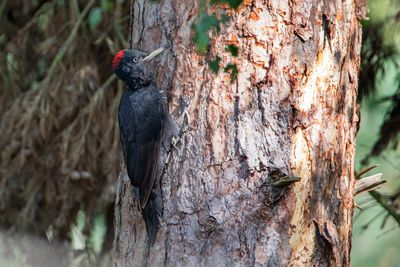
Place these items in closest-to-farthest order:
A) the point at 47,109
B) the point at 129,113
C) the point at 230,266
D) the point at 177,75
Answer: the point at 230,266 → the point at 177,75 → the point at 129,113 → the point at 47,109

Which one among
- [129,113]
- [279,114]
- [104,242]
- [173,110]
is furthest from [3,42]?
[279,114]

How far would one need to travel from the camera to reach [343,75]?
150 inches

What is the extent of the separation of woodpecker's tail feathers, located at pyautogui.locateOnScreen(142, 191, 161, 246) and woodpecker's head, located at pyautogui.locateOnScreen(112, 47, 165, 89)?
28.0 inches

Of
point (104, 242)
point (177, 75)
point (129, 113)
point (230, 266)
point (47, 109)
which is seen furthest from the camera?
point (104, 242)

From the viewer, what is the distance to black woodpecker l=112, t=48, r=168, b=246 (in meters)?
3.74

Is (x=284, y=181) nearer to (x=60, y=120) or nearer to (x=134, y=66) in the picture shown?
(x=134, y=66)

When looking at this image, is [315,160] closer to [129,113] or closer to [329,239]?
[329,239]

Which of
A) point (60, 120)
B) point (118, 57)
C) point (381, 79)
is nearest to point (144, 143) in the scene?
point (118, 57)

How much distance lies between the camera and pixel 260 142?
11.8ft

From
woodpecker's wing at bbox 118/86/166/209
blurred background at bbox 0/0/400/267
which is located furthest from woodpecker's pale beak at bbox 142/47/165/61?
blurred background at bbox 0/0/400/267

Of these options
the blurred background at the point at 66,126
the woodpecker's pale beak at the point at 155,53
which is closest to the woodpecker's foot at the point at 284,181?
the woodpecker's pale beak at the point at 155,53

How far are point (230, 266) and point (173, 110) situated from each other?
32.4 inches

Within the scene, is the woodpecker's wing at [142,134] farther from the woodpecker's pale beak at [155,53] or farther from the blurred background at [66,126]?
the blurred background at [66,126]

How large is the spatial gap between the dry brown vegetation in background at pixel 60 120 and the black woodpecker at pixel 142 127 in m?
1.39
